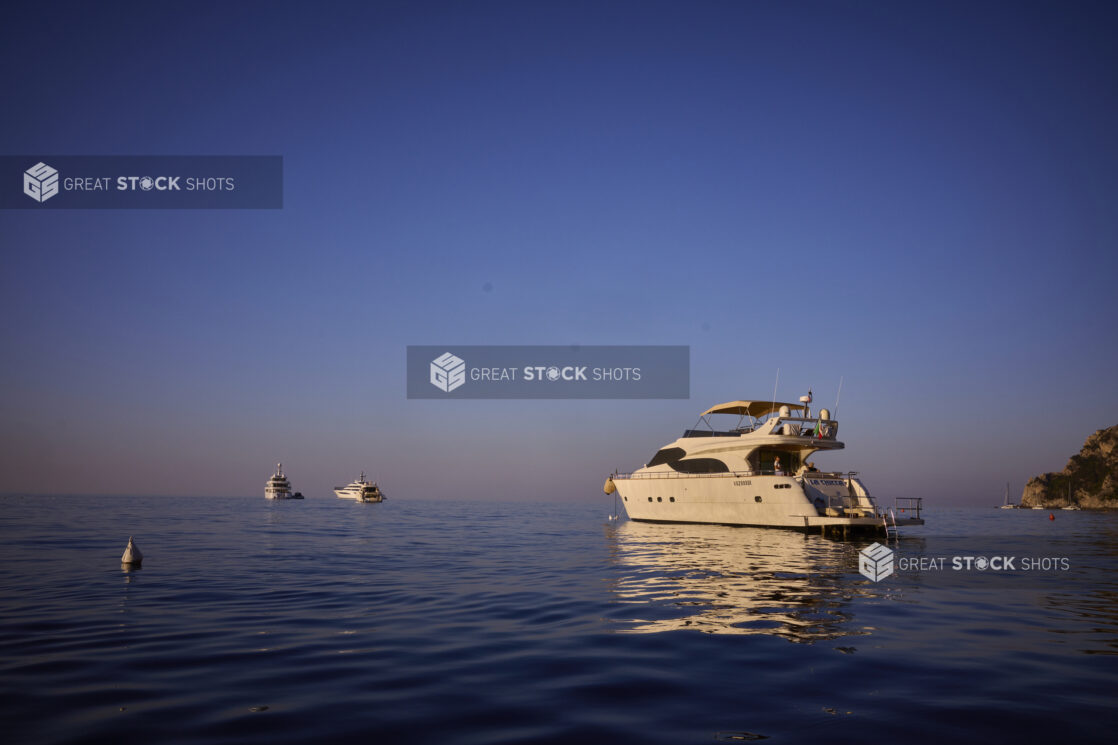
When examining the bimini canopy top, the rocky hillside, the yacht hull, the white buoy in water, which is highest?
the bimini canopy top

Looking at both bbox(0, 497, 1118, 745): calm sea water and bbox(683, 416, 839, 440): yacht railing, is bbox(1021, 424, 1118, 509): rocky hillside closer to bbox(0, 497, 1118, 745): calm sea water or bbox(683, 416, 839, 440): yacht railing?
bbox(683, 416, 839, 440): yacht railing

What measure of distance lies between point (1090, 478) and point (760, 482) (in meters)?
182

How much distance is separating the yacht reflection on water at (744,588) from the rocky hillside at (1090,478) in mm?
179290

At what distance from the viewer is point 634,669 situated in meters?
8.13

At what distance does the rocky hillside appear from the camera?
509 ft

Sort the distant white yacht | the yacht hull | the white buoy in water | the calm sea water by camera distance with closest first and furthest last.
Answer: the calm sea water → the white buoy in water → the yacht hull → the distant white yacht

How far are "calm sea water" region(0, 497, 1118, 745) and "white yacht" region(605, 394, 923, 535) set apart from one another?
1494 centimetres

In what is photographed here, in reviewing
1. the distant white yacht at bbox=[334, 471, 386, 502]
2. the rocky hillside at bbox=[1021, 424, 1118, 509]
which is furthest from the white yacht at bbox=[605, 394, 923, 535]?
the rocky hillside at bbox=[1021, 424, 1118, 509]

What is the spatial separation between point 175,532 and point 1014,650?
38811 mm

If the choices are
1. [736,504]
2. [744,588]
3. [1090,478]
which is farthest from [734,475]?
[1090,478]

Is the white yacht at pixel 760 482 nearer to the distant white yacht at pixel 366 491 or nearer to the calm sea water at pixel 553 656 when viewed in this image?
the calm sea water at pixel 553 656

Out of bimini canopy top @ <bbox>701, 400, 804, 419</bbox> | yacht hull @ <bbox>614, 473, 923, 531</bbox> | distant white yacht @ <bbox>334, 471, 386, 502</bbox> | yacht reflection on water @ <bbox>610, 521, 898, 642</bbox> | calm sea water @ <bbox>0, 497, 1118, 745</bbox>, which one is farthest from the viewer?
distant white yacht @ <bbox>334, 471, 386, 502</bbox>

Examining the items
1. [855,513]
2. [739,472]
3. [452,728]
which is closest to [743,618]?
[452,728]

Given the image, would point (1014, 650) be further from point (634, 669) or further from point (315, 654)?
point (315, 654)
